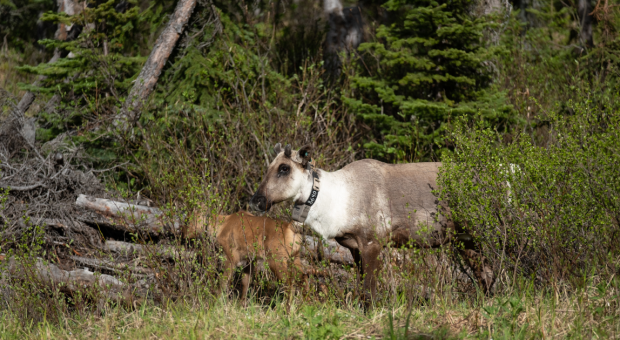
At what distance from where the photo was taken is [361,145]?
1080 cm

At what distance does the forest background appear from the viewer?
5.06 metres

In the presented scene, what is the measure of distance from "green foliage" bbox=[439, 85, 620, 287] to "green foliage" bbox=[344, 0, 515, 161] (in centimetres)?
270

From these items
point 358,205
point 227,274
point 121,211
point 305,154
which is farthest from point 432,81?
point 121,211

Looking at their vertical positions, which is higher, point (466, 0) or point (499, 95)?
point (466, 0)

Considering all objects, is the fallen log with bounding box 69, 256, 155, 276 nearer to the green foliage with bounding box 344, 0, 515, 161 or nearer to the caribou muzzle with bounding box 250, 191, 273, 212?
the caribou muzzle with bounding box 250, 191, 273, 212

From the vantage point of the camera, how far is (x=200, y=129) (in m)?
8.73

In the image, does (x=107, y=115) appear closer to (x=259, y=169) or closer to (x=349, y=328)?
(x=259, y=169)

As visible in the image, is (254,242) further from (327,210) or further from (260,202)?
(327,210)

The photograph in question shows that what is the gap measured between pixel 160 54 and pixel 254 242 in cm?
553

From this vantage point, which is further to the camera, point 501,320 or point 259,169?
point 259,169

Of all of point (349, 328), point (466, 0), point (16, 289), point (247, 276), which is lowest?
point (247, 276)

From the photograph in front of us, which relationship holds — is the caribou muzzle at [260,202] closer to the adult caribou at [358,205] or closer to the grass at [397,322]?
the adult caribou at [358,205]

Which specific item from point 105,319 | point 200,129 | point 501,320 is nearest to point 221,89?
point 200,129

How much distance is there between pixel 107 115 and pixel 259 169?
3.04m
